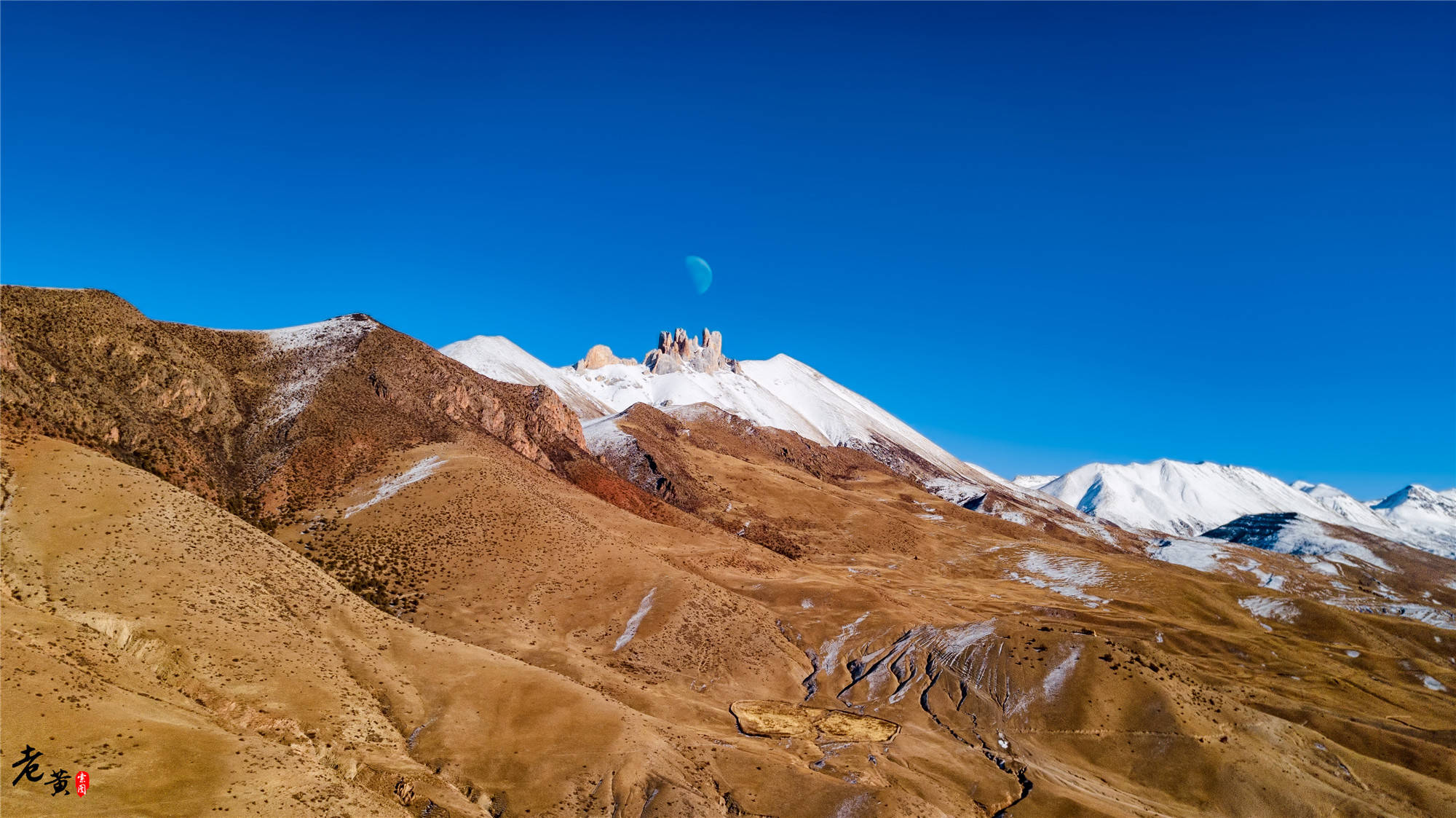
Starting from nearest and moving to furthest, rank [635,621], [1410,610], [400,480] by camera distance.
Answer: [635,621] < [400,480] < [1410,610]

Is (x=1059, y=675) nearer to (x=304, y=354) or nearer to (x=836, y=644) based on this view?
(x=836, y=644)

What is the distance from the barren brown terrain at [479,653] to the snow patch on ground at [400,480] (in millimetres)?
421

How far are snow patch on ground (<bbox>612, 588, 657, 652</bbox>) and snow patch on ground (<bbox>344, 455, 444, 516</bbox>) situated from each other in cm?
3454

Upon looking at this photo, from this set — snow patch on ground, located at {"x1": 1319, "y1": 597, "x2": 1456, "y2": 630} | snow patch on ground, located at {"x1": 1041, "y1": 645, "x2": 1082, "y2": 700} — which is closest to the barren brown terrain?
Answer: snow patch on ground, located at {"x1": 1041, "y1": 645, "x2": 1082, "y2": 700}

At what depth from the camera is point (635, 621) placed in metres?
77.6

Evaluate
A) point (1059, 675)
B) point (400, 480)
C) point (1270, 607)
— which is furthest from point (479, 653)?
point (1270, 607)

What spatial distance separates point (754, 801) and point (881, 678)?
34114mm

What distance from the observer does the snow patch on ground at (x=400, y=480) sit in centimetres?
8688

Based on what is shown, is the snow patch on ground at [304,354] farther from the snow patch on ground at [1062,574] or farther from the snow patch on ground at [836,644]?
the snow patch on ground at [1062,574]

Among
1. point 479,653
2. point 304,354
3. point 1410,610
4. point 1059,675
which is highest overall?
point 1410,610

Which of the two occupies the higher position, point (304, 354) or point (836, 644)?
point (304, 354)

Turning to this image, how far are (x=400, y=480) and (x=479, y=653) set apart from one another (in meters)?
38.8

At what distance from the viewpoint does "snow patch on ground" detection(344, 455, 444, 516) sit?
8688cm

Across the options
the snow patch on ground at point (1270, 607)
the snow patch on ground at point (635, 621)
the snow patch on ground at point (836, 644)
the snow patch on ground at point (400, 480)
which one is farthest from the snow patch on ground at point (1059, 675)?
the snow patch on ground at point (1270, 607)
